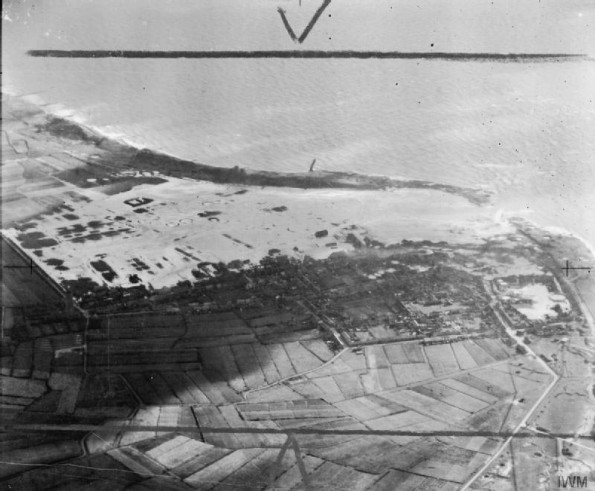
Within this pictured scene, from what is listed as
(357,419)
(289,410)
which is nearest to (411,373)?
(357,419)

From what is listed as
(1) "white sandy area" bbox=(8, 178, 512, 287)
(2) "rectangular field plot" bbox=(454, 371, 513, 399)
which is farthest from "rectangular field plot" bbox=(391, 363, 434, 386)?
(1) "white sandy area" bbox=(8, 178, 512, 287)

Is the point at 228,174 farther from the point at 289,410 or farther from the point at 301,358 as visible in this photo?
the point at 289,410

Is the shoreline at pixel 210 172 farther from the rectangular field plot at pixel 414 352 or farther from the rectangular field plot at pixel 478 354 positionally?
the rectangular field plot at pixel 414 352

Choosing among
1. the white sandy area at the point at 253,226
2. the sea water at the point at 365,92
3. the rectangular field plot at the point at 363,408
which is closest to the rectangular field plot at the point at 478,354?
the rectangular field plot at the point at 363,408

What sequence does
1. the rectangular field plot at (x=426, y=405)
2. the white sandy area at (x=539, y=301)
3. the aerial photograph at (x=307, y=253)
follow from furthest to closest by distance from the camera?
the white sandy area at (x=539, y=301) < the rectangular field plot at (x=426, y=405) < the aerial photograph at (x=307, y=253)

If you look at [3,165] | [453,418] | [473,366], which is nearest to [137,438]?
[453,418]
